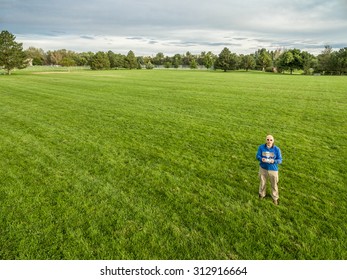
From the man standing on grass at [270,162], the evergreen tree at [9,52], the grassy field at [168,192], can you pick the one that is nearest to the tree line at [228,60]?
the evergreen tree at [9,52]

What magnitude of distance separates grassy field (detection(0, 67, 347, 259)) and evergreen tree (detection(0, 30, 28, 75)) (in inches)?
2400

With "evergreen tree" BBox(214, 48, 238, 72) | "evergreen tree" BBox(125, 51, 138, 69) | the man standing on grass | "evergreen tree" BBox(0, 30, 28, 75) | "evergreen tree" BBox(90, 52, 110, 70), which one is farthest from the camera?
"evergreen tree" BBox(125, 51, 138, 69)

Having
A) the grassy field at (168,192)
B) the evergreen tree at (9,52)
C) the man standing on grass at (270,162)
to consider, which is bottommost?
the grassy field at (168,192)

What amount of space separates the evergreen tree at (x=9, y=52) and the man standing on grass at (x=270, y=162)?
7219 cm

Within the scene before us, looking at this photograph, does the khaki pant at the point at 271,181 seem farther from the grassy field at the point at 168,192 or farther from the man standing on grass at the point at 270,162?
the grassy field at the point at 168,192

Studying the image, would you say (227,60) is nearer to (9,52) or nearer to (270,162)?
(9,52)

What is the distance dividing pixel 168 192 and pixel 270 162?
2587mm

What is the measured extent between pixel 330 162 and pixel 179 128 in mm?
6441

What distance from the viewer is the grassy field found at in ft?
15.0

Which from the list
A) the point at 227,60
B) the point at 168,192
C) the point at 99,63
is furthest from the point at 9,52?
the point at 227,60

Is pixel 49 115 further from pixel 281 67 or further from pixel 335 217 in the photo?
pixel 281 67

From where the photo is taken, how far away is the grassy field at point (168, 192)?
4566 millimetres

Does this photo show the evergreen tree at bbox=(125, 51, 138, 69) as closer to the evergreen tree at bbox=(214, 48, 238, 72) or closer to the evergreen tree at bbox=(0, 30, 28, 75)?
the evergreen tree at bbox=(214, 48, 238, 72)

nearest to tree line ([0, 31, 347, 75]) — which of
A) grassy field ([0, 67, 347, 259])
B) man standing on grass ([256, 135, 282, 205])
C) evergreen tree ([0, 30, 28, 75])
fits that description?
evergreen tree ([0, 30, 28, 75])
